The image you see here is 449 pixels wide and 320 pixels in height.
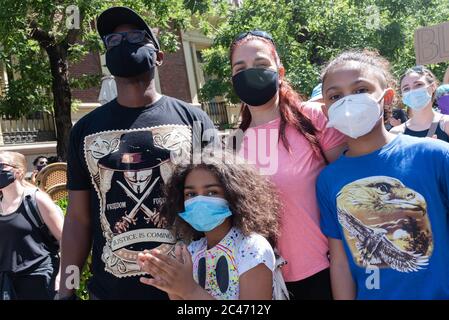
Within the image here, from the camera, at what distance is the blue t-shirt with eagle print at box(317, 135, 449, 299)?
6.64 ft

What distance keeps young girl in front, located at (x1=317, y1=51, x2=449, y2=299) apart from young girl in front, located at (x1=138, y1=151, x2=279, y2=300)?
0.93 feet

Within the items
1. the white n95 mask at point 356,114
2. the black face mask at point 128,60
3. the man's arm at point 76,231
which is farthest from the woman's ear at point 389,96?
the man's arm at point 76,231

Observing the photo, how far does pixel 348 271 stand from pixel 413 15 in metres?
14.4

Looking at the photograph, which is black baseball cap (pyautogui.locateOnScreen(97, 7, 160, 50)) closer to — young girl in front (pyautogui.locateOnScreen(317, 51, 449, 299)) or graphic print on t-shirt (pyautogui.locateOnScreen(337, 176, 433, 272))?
young girl in front (pyautogui.locateOnScreen(317, 51, 449, 299))

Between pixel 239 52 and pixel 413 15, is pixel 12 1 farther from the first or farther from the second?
pixel 413 15

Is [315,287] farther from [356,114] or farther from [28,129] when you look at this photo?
[28,129]

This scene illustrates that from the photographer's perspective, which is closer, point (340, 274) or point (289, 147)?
point (340, 274)

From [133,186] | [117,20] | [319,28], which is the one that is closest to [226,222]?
[133,186]

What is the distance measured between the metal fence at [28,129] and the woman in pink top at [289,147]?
1277 cm

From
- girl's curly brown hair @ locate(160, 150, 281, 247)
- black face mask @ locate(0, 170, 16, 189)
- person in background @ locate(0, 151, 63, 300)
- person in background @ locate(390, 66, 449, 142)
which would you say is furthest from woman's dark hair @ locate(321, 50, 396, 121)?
black face mask @ locate(0, 170, 16, 189)

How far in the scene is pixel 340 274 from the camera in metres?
2.22

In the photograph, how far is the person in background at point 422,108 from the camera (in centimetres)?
385

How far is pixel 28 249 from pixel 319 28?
1129 centimetres

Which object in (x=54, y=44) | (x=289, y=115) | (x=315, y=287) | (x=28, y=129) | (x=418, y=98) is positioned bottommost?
(x=28, y=129)
